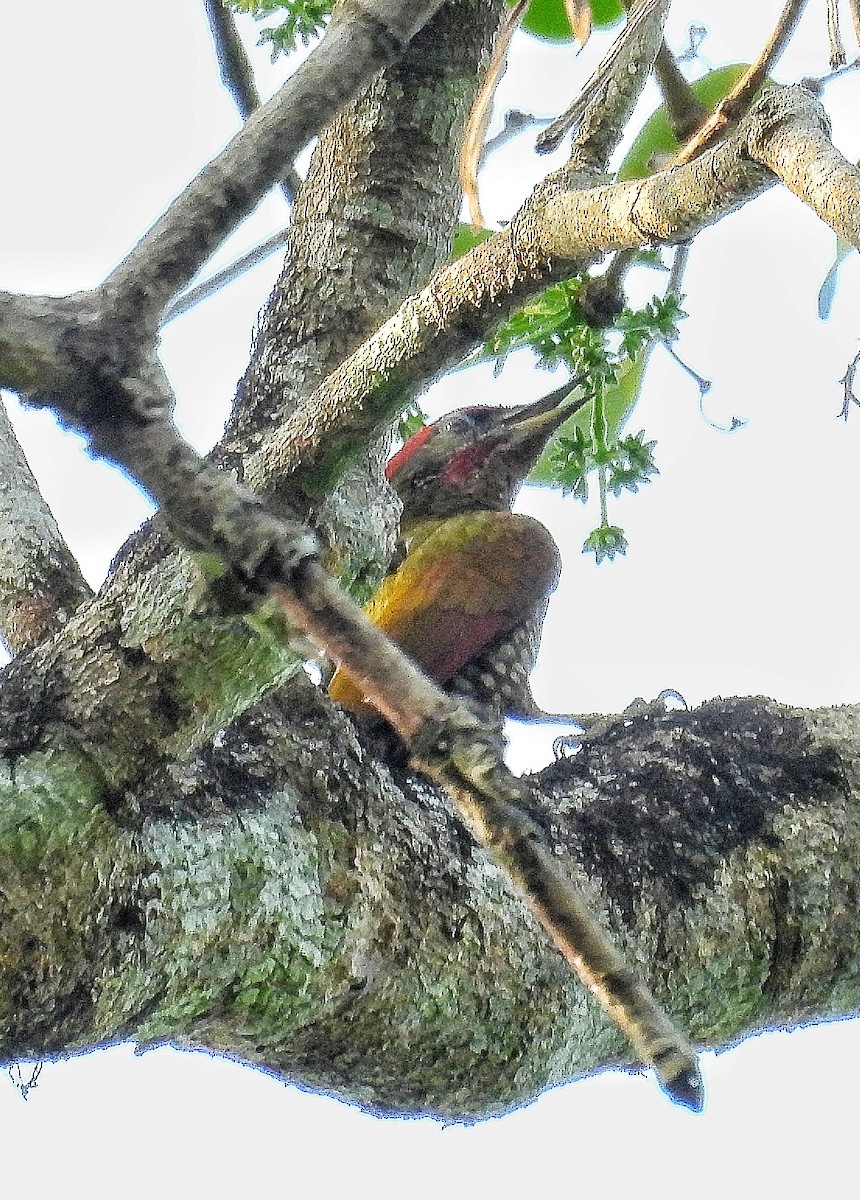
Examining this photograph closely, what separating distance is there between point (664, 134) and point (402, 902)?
1.49 meters

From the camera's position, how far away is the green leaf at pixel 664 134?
2.27 meters

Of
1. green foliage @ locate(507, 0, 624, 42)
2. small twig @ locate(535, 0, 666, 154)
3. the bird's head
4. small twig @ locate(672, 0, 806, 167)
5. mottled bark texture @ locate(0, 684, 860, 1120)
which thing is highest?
green foliage @ locate(507, 0, 624, 42)

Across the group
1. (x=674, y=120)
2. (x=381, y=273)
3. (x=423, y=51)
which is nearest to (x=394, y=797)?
(x=381, y=273)

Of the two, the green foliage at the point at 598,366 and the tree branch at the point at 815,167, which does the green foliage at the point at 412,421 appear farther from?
the tree branch at the point at 815,167

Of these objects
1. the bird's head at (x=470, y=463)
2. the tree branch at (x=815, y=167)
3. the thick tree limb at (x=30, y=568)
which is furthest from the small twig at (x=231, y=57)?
the tree branch at (x=815, y=167)

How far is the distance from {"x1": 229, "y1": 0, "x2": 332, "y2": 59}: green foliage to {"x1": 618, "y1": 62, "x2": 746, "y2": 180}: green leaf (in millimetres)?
615

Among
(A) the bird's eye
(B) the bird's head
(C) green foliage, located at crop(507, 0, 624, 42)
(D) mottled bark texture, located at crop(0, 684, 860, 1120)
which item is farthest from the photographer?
(A) the bird's eye

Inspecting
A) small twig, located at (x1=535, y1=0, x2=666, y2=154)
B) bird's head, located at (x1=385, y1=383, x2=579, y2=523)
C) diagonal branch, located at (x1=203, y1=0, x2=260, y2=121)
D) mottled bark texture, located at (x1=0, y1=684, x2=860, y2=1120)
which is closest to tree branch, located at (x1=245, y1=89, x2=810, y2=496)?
small twig, located at (x1=535, y1=0, x2=666, y2=154)

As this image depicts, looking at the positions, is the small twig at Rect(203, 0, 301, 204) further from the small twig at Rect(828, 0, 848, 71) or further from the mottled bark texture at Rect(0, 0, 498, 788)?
the small twig at Rect(828, 0, 848, 71)

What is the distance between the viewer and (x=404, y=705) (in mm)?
680

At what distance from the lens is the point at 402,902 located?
4.74ft

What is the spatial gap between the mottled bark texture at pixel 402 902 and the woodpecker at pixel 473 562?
38cm

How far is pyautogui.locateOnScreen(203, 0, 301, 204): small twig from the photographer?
6.81ft

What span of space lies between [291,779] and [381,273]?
687 millimetres
